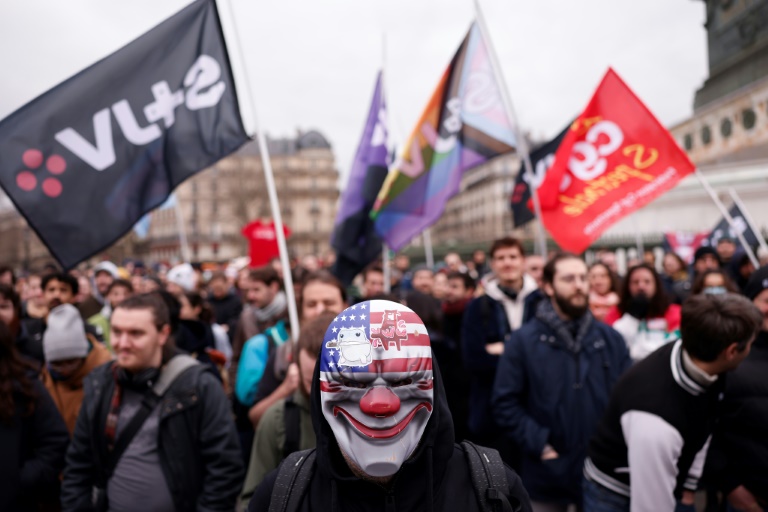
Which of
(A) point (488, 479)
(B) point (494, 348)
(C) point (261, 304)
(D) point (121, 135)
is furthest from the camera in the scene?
(C) point (261, 304)

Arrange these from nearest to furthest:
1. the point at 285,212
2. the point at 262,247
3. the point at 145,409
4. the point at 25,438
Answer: the point at 145,409
the point at 25,438
the point at 262,247
the point at 285,212

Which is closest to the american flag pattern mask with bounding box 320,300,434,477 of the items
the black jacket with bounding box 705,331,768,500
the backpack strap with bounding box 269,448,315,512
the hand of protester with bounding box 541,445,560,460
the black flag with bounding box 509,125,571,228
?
the backpack strap with bounding box 269,448,315,512

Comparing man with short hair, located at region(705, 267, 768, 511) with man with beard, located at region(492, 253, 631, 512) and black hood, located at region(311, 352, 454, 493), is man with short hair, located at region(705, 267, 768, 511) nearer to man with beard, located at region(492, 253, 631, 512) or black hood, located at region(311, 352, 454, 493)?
man with beard, located at region(492, 253, 631, 512)

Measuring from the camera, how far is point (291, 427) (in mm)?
2594

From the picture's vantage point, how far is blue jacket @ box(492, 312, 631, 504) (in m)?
3.12

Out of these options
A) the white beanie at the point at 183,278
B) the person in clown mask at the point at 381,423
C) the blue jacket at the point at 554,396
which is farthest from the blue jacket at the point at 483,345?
→ the white beanie at the point at 183,278

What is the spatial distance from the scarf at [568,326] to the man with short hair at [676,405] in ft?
2.43

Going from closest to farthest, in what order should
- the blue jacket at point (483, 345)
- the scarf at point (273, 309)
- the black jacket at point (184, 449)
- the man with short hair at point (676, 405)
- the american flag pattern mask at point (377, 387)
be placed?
the american flag pattern mask at point (377, 387) → the man with short hair at point (676, 405) → the black jacket at point (184, 449) → the blue jacket at point (483, 345) → the scarf at point (273, 309)

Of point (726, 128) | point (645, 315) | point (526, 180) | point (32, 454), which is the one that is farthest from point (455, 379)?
point (726, 128)

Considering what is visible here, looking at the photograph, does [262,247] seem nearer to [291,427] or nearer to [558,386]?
[558,386]

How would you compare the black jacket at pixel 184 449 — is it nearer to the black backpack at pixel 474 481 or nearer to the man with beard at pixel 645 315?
the black backpack at pixel 474 481

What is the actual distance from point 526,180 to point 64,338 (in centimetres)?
615

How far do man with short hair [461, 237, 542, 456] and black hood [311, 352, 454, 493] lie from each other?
2706 millimetres

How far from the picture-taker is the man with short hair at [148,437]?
2615 millimetres
